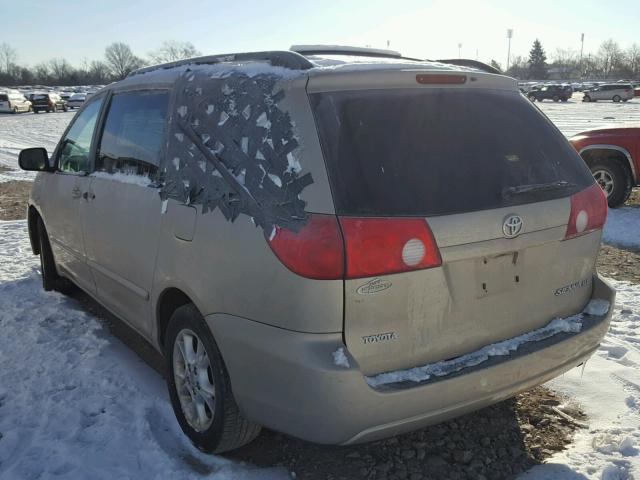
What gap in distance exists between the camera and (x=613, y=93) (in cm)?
5238

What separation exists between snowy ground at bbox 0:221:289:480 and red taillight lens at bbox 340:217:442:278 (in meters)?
1.22

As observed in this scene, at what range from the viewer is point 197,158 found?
9.26ft

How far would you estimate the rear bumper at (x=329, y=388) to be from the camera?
218cm

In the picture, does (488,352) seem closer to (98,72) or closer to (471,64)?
(471,64)

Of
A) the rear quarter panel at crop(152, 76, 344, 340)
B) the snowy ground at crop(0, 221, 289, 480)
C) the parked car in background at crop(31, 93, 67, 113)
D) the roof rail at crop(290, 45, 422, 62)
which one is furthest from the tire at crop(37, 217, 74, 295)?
the parked car in background at crop(31, 93, 67, 113)

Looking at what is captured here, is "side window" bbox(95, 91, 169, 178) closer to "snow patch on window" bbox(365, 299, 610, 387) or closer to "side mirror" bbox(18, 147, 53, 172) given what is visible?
"side mirror" bbox(18, 147, 53, 172)

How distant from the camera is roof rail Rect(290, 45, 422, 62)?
10.3 ft

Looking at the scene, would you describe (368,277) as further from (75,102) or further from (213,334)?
(75,102)

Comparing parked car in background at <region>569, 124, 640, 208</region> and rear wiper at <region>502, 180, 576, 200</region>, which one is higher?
rear wiper at <region>502, 180, 576, 200</region>

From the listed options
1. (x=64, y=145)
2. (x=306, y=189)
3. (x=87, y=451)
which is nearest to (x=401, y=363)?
(x=306, y=189)

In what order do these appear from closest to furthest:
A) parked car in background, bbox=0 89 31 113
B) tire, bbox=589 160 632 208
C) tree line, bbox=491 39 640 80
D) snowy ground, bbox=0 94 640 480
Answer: snowy ground, bbox=0 94 640 480, tire, bbox=589 160 632 208, parked car in background, bbox=0 89 31 113, tree line, bbox=491 39 640 80

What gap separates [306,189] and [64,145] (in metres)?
3.26

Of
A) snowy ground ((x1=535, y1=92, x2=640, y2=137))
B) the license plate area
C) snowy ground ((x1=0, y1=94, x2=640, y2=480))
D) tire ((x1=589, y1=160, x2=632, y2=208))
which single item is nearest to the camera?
the license plate area

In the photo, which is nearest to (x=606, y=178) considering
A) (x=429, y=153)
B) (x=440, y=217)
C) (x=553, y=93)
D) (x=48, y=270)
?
(x=429, y=153)
